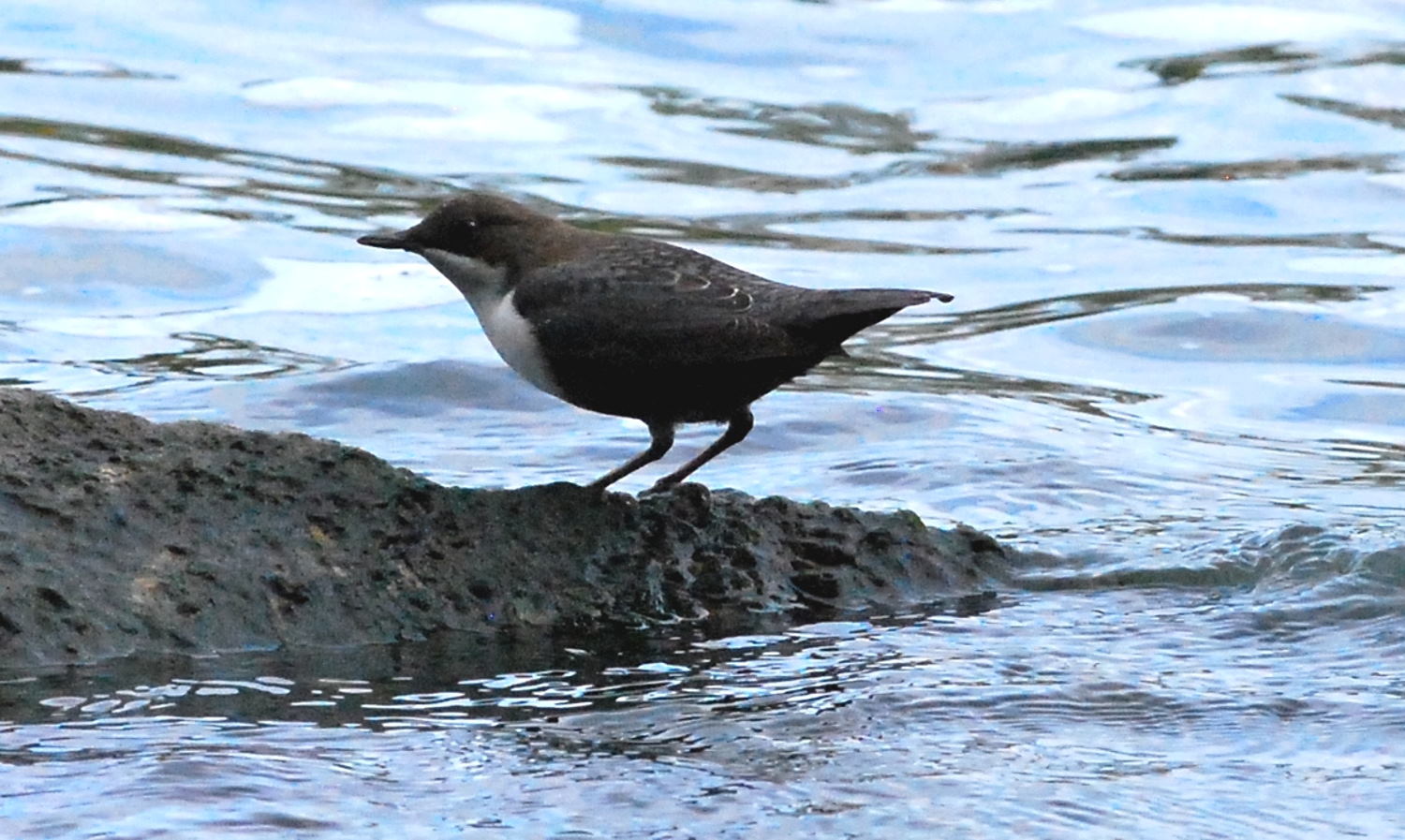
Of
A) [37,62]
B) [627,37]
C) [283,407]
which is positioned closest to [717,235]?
[283,407]

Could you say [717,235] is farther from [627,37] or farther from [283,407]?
[627,37]

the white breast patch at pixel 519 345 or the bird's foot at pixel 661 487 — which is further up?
the white breast patch at pixel 519 345

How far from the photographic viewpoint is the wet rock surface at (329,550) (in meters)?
4.54

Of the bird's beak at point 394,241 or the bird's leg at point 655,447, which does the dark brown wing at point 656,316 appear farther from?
the bird's beak at point 394,241

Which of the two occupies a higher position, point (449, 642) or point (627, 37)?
point (627, 37)

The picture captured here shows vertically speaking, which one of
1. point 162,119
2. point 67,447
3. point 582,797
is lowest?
point 582,797

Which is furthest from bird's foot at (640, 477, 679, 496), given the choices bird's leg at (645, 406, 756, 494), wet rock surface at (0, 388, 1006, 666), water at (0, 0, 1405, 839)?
water at (0, 0, 1405, 839)

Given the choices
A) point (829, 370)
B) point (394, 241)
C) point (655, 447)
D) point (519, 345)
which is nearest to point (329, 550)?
point (519, 345)

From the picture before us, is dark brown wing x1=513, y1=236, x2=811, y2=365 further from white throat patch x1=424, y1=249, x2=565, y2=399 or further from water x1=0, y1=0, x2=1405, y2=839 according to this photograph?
water x1=0, y1=0, x2=1405, y2=839

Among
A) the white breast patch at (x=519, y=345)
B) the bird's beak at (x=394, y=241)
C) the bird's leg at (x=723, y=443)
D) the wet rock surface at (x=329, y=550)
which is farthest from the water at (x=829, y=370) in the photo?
the bird's beak at (x=394, y=241)

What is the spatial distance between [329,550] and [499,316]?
103cm

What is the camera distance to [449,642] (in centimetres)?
481

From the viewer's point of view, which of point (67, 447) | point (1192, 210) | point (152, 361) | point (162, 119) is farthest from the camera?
point (162, 119)

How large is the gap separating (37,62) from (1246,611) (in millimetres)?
10999
